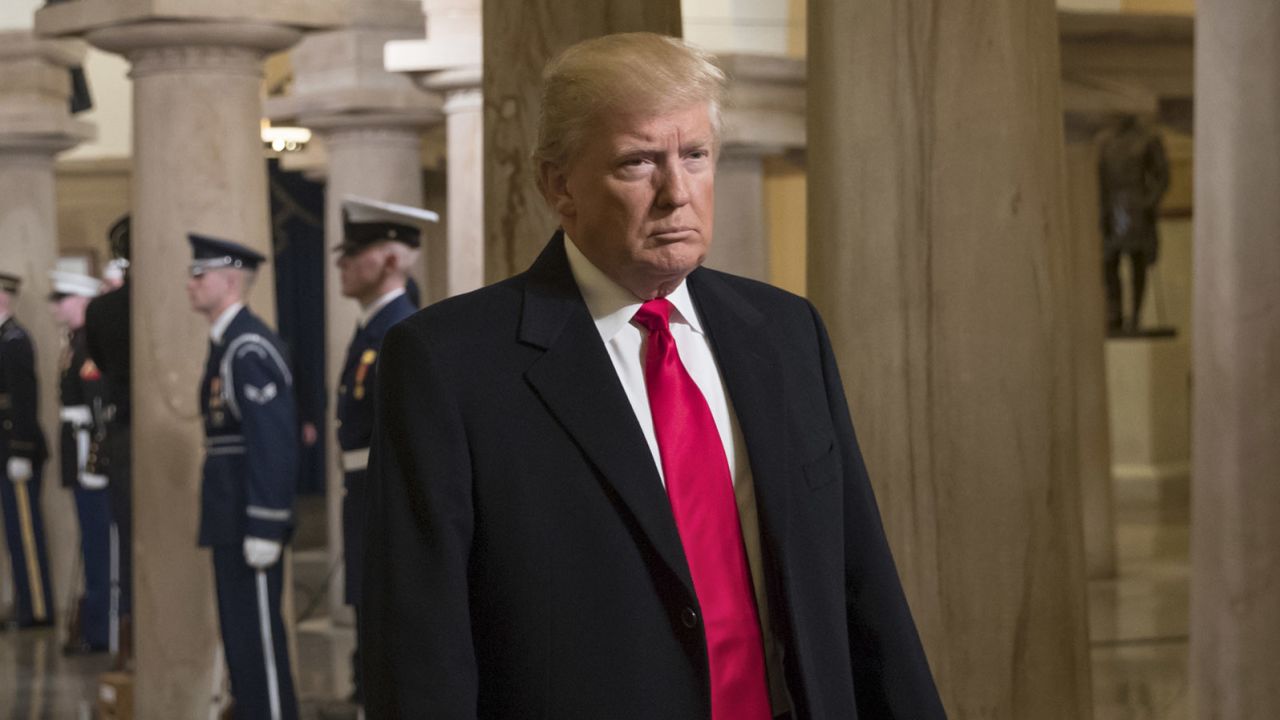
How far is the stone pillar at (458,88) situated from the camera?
9.80 m

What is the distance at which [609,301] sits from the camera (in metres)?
2.47

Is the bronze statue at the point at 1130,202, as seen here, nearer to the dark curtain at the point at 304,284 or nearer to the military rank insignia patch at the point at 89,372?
the military rank insignia patch at the point at 89,372

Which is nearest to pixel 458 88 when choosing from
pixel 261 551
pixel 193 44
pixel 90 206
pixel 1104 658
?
pixel 193 44

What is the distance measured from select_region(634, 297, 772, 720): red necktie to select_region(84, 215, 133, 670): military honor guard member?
831 centimetres

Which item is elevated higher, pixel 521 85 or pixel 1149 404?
pixel 521 85

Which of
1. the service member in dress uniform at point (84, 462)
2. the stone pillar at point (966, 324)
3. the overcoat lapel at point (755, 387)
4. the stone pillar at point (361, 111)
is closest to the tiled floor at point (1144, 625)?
the stone pillar at point (966, 324)

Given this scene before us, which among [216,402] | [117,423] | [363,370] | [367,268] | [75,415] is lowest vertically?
[75,415]

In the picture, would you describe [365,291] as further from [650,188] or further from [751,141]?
[650,188]

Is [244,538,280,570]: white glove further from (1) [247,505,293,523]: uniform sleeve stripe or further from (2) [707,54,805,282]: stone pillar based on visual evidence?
(2) [707,54,805,282]: stone pillar

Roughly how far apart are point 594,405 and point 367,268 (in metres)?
6.01

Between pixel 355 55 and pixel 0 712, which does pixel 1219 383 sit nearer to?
pixel 0 712

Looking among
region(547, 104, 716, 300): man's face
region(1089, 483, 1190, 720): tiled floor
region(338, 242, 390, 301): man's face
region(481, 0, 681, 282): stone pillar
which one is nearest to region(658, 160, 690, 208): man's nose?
region(547, 104, 716, 300): man's face

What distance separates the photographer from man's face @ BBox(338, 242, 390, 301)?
830cm

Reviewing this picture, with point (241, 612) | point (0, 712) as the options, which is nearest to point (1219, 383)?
point (241, 612)
